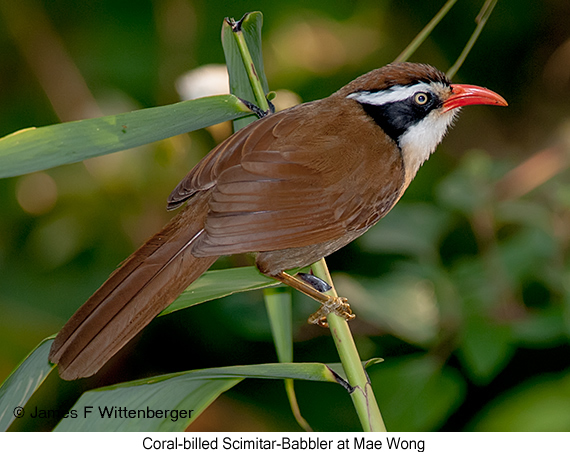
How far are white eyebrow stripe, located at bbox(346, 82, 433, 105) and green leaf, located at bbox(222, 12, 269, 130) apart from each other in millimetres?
268

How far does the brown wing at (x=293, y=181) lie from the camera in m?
1.30

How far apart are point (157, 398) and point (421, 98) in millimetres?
929

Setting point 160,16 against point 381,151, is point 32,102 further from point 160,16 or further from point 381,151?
point 381,151

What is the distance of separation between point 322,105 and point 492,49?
1.15 meters

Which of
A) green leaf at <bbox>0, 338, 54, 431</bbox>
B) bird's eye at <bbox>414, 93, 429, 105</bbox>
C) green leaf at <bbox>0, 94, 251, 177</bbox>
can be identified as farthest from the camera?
bird's eye at <bbox>414, 93, 429, 105</bbox>

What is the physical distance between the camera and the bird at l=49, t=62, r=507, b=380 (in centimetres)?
122

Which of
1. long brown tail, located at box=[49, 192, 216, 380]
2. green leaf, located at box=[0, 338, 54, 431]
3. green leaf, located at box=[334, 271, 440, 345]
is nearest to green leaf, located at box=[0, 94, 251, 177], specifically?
long brown tail, located at box=[49, 192, 216, 380]

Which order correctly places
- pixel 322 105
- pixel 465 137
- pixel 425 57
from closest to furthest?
pixel 322 105 < pixel 425 57 < pixel 465 137

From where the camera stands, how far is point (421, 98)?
1.49 meters

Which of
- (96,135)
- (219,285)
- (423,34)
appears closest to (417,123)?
(423,34)

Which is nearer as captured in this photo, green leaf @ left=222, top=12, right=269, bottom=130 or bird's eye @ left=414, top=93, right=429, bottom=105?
green leaf @ left=222, top=12, right=269, bottom=130

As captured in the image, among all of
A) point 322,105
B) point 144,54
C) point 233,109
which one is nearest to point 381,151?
point 322,105

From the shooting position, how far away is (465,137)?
239cm

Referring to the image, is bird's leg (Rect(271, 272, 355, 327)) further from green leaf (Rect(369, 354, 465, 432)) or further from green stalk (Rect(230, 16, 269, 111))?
green stalk (Rect(230, 16, 269, 111))
